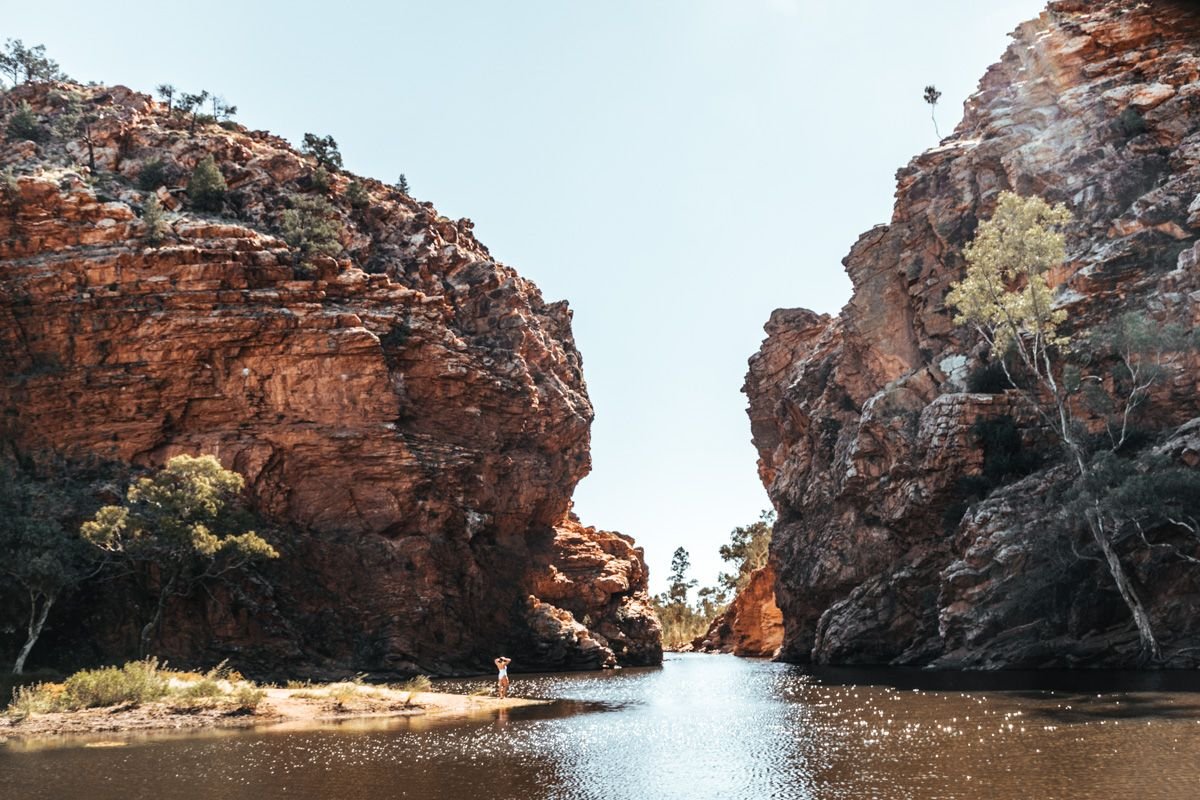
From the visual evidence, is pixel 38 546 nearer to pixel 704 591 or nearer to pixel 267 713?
pixel 267 713

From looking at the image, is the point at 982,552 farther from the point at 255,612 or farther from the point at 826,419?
the point at 255,612

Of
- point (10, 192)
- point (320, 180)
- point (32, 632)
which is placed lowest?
point (32, 632)

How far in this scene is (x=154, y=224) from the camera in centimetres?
5791

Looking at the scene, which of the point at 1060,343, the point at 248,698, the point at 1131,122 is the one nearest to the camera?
Result: the point at 248,698

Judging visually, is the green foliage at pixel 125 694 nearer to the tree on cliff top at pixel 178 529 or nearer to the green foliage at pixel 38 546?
the green foliage at pixel 38 546

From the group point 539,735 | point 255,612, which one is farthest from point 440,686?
point 539,735

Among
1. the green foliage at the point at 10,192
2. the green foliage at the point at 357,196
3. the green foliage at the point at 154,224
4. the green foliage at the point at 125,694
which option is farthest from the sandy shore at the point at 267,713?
the green foliage at the point at 357,196

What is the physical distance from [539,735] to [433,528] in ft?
134

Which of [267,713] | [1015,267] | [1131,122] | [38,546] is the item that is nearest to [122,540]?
[38,546]

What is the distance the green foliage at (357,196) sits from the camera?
70.8 m

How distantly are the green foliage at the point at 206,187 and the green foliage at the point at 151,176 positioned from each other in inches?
92.6

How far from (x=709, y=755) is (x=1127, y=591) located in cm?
2808

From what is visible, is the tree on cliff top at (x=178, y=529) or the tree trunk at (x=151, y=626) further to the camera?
the tree trunk at (x=151, y=626)

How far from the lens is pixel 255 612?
51.1 metres
